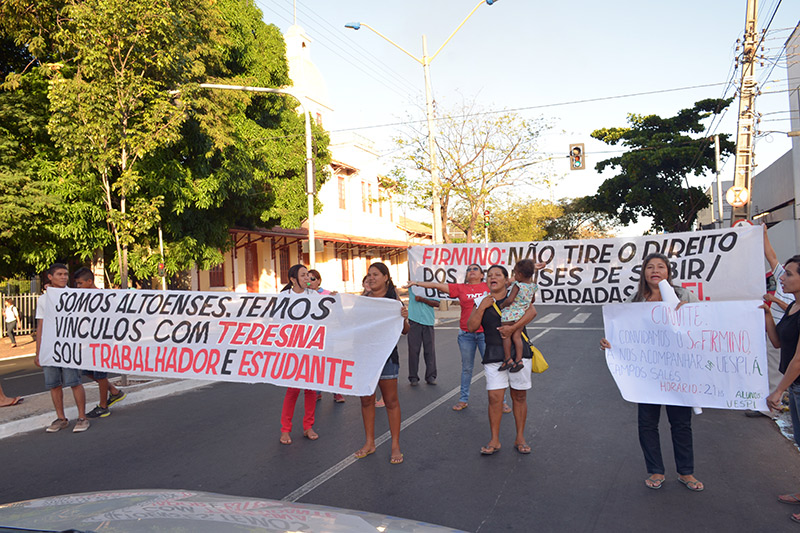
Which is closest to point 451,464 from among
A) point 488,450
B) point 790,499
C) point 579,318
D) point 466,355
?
point 488,450

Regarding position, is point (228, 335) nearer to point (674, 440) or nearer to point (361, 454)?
point (361, 454)

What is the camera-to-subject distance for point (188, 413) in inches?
295

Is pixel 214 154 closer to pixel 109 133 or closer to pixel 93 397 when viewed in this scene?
pixel 109 133

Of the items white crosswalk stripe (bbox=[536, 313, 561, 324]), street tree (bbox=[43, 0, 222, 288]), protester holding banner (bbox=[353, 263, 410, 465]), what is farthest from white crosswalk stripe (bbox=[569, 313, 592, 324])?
protester holding banner (bbox=[353, 263, 410, 465])

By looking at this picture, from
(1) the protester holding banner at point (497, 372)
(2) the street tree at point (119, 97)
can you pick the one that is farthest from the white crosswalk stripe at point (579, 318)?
(1) the protester holding banner at point (497, 372)

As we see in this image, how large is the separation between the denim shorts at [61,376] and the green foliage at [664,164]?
32548 millimetres

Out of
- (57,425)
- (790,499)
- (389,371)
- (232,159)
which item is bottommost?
(790,499)

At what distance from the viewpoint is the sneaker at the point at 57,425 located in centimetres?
664

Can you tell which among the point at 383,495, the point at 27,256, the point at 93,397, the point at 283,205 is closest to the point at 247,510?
the point at 383,495

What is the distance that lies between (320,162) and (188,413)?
17.1 meters

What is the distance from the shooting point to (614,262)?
23.0 ft

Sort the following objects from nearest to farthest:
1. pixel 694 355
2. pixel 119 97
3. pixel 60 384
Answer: pixel 694 355
pixel 60 384
pixel 119 97

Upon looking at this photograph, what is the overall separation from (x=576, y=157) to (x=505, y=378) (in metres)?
17.5

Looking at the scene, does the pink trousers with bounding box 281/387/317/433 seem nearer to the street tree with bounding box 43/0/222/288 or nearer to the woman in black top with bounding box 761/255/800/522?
the woman in black top with bounding box 761/255/800/522
